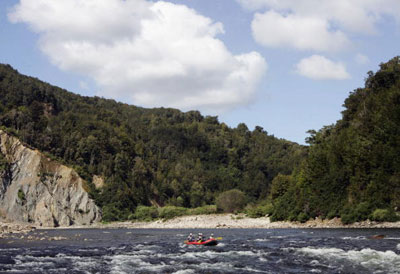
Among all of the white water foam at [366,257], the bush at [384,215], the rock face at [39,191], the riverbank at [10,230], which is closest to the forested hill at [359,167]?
the bush at [384,215]

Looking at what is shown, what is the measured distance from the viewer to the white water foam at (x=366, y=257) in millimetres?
35709

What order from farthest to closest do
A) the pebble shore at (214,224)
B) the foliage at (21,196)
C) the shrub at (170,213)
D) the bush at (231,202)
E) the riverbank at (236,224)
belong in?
the bush at (231,202)
the shrub at (170,213)
the foliage at (21,196)
the pebble shore at (214,224)
the riverbank at (236,224)

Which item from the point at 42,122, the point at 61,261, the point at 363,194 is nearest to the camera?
the point at 61,261

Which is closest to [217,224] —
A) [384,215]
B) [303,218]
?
[303,218]

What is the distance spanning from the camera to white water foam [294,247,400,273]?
35709mm

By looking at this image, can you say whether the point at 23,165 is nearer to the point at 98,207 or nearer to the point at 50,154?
the point at 50,154

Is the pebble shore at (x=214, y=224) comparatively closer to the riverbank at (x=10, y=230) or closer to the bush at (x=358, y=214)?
the riverbank at (x=10, y=230)

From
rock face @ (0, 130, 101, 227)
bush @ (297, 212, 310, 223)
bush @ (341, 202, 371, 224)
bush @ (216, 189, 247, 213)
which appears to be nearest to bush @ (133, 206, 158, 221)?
rock face @ (0, 130, 101, 227)

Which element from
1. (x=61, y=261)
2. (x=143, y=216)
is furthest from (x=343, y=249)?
(x=143, y=216)

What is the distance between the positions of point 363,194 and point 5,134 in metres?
119

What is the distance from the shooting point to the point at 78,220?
144 meters

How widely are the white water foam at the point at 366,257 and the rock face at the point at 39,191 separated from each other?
361ft

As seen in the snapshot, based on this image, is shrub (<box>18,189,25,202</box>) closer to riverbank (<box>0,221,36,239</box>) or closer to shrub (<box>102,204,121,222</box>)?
shrub (<box>102,204,121,222</box>)

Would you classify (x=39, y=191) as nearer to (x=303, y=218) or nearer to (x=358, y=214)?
(x=303, y=218)
